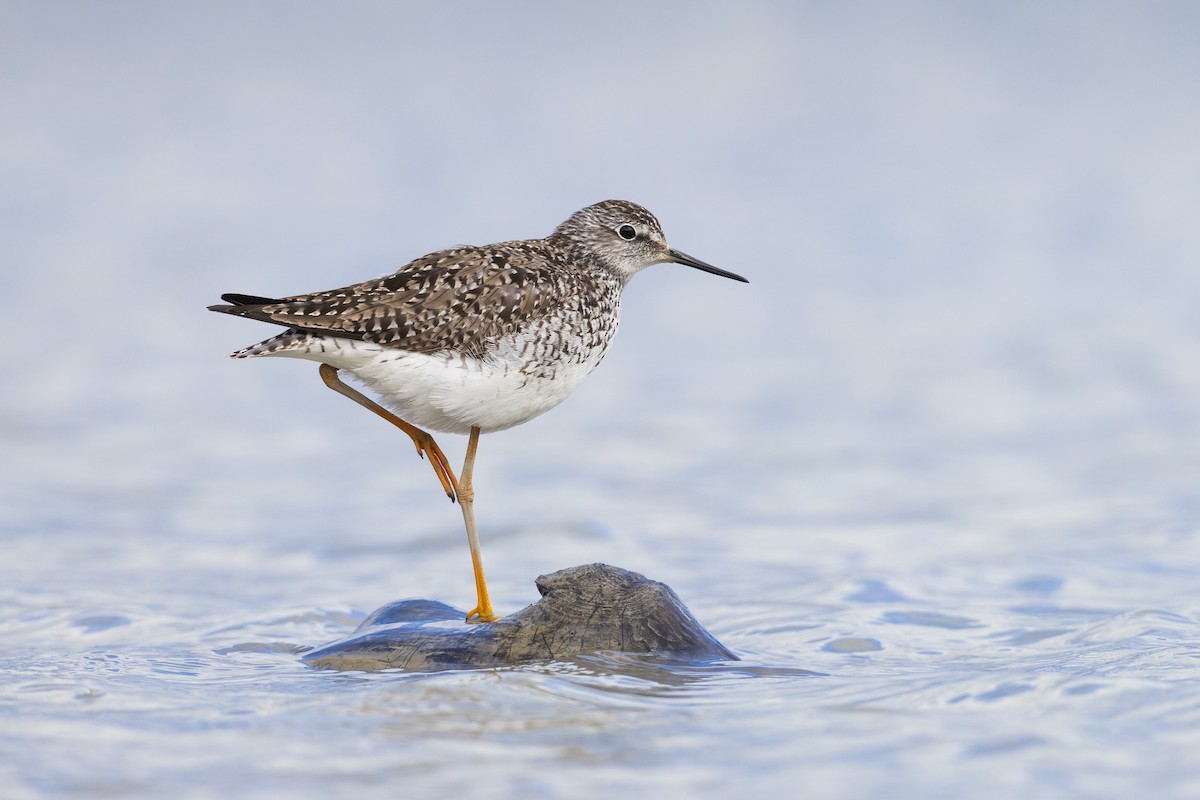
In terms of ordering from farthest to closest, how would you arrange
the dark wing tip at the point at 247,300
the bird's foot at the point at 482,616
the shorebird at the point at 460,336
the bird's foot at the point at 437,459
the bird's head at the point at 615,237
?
the bird's head at the point at 615,237 → the bird's foot at the point at 437,459 → the bird's foot at the point at 482,616 → the shorebird at the point at 460,336 → the dark wing tip at the point at 247,300

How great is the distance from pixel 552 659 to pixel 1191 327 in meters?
12.3

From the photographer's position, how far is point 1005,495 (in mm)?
14008

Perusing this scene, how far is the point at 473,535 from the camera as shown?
377 inches

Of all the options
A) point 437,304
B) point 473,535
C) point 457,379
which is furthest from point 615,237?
point 473,535

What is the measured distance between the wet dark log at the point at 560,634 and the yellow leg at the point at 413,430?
3.40 ft

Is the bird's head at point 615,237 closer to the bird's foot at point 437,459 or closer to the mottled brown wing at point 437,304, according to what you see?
the mottled brown wing at point 437,304

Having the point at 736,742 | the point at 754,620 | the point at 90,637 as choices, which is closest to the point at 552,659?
the point at 736,742

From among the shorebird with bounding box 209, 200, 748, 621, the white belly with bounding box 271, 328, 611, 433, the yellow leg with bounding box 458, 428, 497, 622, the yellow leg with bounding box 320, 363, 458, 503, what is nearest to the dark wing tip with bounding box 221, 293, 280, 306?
the shorebird with bounding box 209, 200, 748, 621

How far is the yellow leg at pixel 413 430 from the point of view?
31.1 ft

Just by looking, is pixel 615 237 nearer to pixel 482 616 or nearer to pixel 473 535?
pixel 473 535

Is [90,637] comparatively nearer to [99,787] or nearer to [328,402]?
[99,787]

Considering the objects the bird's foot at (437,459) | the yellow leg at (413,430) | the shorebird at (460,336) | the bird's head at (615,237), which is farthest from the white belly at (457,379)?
the bird's head at (615,237)

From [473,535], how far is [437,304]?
1.56 metres

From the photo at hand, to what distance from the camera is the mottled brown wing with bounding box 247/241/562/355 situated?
28.6 feet
